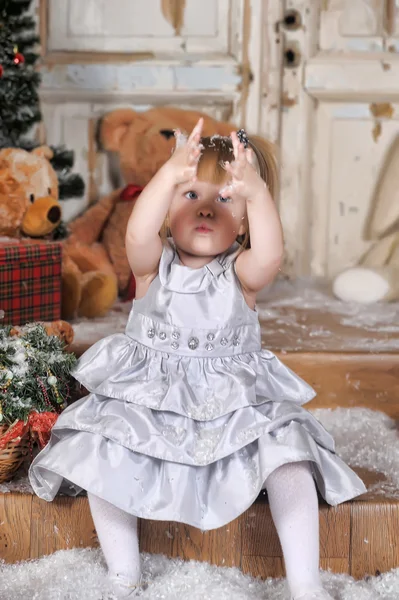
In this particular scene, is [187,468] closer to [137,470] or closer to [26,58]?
[137,470]

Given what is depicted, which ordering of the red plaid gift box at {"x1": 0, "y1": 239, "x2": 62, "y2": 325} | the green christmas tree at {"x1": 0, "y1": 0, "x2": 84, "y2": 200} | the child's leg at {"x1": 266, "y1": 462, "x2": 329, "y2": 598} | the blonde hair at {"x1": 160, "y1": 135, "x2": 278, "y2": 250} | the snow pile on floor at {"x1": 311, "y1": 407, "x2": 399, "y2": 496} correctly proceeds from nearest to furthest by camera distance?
the child's leg at {"x1": 266, "y1": 462, "x2": 329, "y2": 598}, the blonde hair at {"x1": 160, "y1": 135, "x2": 278, "y2": 250}, the snow pile on floor at {"x1": 311, "y1": 407, "x2": 399, "y2": 496}, the red plaid gift box at {"x1": 0, "y1": 239, "x2": 62, "y2": 325}, the green christmas tree at {"x1": 0, "y1": 0, "x2": 84, "y2": 200}

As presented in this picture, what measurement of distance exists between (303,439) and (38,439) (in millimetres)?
439

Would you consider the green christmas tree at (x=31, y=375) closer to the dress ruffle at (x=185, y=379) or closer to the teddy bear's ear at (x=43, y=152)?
the dress ruffle at (x=185, y=379)

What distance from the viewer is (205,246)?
1.23 m

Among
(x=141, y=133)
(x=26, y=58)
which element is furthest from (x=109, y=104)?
(x=26, y=58)

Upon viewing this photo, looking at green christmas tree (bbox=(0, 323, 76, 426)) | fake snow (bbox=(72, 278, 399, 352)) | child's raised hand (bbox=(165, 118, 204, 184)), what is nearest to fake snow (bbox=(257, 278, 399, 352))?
fake snow (bbox=(72, 278, 399, 352))

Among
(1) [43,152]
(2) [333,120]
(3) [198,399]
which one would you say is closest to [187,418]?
(3) [198,399]

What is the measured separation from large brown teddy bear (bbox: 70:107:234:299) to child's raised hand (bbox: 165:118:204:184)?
45.5 inches

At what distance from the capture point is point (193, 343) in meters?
1.21

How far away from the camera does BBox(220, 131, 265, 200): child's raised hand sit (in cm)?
110

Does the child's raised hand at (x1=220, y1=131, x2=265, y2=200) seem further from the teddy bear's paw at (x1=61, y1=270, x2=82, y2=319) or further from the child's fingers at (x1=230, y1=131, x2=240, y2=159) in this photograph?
the teddy bear's paw at (x1=61, y1=270, x2=82, y2=319)

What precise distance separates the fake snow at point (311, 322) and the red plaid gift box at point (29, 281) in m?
0.10

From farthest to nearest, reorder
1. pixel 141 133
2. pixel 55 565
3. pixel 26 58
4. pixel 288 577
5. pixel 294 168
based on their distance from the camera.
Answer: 1. pixel 294 168
2. pixel 141 133
3. pixel 26 58
4. pixel 55 565
5. pixel 288 577

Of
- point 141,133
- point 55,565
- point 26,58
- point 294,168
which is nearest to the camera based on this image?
point 55,565
